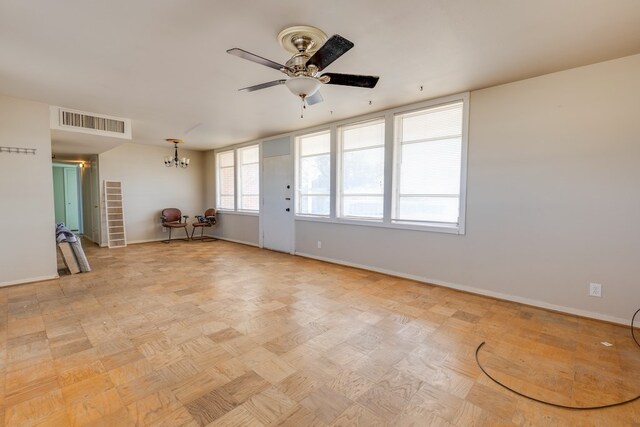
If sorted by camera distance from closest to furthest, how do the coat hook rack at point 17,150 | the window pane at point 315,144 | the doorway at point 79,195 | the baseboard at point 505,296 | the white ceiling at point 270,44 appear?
the white ceiling at point 270,44 → the baseboard at point 505,296 → the coat hook rack at point 17,150 → the window pane at point 315,144 → the doorway at point 79,195

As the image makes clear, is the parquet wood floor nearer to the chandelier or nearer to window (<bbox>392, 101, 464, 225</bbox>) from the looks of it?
window (<bbox>392, 101, 464, 225</bbox>)

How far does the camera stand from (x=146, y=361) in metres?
2.11

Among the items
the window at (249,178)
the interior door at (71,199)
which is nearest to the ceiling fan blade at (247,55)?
the window at (249,178)

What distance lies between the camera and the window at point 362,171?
4551mm

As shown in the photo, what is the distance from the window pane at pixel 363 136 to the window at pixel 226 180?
3.57 metres

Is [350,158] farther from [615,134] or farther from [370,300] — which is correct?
[615,134]

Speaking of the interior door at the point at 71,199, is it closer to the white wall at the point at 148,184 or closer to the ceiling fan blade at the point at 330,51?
the white wall at the point at 148,184

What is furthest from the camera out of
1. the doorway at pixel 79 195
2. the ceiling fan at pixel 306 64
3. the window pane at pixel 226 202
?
the window pane at pixel 226 202

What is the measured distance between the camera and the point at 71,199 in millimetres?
9242

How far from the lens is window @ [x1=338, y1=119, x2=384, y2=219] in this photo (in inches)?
179

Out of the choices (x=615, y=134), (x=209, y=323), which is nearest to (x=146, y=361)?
(x=209, y=323)

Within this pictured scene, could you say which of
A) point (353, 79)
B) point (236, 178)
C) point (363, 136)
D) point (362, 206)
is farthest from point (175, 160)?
point (353, 79)

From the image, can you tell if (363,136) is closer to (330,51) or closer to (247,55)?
(330,51)

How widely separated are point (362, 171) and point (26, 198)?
4.73 metres
